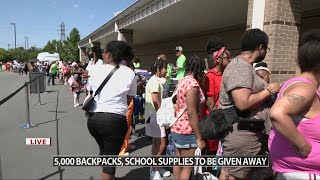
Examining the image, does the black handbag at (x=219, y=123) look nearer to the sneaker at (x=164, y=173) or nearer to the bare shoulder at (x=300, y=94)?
the bare shoulder at (x=300, y=94)

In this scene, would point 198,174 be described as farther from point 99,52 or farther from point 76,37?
point 76,37

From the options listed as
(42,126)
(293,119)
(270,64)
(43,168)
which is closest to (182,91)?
(293,119)

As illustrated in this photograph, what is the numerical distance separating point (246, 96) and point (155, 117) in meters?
2.33

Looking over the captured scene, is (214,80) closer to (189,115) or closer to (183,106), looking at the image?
(183,106)

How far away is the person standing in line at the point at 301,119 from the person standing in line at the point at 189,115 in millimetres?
1141

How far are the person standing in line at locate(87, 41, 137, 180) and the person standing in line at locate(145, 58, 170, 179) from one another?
111 cm

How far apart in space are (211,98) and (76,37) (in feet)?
257

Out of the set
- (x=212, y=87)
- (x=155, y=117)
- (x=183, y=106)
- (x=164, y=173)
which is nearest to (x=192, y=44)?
(x=155, y=117)

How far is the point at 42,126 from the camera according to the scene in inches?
313

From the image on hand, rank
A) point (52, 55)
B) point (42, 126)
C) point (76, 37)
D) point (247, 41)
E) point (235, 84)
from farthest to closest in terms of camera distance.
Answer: point (76, 37) < point (52, 55) < point (42, 126) < point (247, 41) < point (235, 84)

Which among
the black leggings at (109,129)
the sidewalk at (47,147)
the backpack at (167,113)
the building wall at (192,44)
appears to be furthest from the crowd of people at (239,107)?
the building wall at (192,44)

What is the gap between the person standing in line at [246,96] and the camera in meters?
2.49

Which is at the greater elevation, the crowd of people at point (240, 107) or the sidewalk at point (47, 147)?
the crowd of people at point (240, 107)

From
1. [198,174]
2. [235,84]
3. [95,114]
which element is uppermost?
[235,84]
